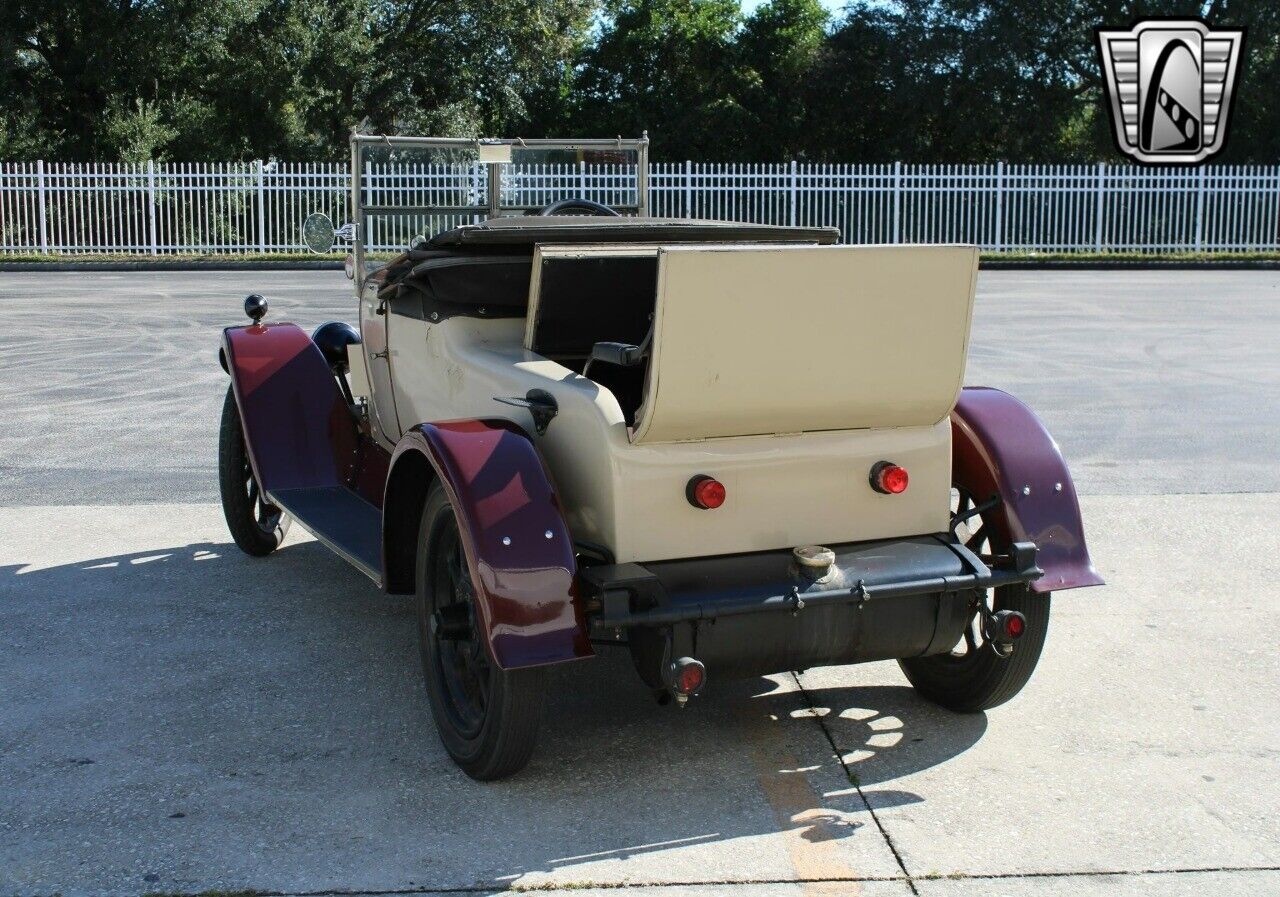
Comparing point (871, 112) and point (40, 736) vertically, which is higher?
point (871, 112)

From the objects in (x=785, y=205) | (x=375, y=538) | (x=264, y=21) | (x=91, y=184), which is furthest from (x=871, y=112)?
(x=375, y=538)

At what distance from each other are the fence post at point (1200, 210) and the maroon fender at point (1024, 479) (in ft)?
89.6

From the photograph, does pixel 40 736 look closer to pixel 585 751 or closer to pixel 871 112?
pixel 585 751

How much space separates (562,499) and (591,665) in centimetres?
94

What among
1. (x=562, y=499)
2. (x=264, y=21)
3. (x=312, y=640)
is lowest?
(x=312, y=640)

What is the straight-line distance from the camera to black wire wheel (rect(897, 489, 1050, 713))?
4281mm

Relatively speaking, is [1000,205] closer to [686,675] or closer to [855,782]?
[855,782]

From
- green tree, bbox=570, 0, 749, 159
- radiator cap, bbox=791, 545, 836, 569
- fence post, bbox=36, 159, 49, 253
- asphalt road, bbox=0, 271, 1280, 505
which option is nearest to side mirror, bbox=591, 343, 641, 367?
radiator cap, bbox=791, 545, 836, 569

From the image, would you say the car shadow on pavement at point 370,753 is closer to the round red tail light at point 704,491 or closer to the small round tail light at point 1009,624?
the small round tail light at point 1009,624

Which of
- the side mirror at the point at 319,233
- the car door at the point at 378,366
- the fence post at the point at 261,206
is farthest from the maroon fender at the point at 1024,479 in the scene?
the fence post at the point at 261,206

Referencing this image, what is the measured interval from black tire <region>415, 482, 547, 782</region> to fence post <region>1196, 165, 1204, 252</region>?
28267mm

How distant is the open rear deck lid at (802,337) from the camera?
3.73 m

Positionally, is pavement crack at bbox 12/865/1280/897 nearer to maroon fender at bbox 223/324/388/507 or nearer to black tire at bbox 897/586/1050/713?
black tire at bbox 897/586/1050/713

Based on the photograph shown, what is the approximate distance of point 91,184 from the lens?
28.5 m
